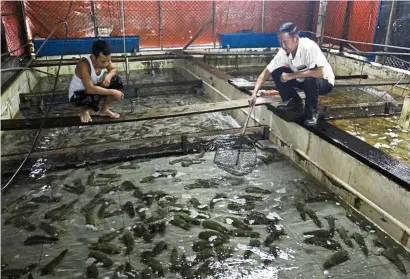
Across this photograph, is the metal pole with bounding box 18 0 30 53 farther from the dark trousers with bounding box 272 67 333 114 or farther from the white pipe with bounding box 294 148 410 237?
the white pipe with bounding box 294 148 410 237

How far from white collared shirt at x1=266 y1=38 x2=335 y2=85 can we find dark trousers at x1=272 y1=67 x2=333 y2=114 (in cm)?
14

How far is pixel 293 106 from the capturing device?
700 cm

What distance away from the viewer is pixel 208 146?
745 cm

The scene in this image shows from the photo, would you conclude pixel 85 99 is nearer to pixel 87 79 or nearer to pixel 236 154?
pixel 87 79

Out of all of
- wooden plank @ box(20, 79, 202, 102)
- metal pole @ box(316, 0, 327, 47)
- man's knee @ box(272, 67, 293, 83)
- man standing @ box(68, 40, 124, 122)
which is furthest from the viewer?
metal pole @ box(316, 0, 327, 47)

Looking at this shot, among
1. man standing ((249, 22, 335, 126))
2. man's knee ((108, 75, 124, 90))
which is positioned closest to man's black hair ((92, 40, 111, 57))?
man's knee ((108, 75, 124, 90))

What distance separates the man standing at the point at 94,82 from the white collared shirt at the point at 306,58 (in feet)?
10.9

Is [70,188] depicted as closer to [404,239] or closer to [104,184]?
[104,184]

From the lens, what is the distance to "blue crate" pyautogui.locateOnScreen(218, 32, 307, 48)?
15.9 m

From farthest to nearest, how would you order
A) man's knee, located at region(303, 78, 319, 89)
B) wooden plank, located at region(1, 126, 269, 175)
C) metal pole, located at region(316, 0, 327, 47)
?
1. metal pole, located at region(316, 0, 327, 47)
2. wooden plank, located at region(1, 126, 269, 175)
3. man's knee, located at region(303, 78, 319, 89)

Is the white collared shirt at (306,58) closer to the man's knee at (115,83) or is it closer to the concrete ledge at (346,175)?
the concrete ledge at (346,175)

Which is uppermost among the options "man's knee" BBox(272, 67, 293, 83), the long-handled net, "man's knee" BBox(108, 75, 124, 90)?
"man's knee" BBox(272, 67, 293, 83)

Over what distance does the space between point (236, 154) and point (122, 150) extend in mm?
2532

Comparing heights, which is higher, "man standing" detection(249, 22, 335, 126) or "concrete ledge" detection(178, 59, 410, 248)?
"man standing" detection(249, 22, 335, 126)
